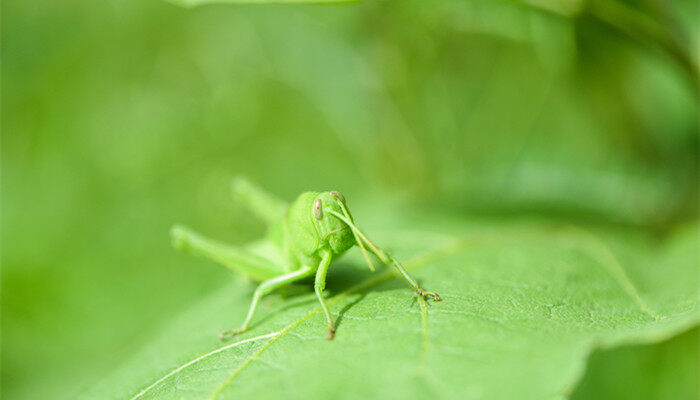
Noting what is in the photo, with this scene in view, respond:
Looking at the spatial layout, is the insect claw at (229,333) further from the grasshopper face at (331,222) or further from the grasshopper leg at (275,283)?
the grasshopper face at (331,222)

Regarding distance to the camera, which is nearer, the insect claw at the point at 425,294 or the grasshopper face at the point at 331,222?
the insect claw at the point at 425,294

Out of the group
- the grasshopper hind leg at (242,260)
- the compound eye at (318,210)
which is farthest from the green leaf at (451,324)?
the compound eye at (318,210)

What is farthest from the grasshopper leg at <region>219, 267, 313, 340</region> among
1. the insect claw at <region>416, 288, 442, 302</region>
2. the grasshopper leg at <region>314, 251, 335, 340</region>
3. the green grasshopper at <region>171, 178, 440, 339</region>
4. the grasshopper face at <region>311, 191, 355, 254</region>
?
the insect claw at <region>416, 288, 442, 302</region>

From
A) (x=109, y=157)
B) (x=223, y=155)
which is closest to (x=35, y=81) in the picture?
(x=109, y=157)

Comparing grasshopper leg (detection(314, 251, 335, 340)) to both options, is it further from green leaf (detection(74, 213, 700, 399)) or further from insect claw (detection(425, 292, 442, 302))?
insect claw (detection(425, 292, 442, 302))

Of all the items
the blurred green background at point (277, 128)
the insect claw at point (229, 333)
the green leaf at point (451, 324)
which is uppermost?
the blurred green background at point (277, 128)

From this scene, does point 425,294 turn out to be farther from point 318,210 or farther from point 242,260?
point 242,260

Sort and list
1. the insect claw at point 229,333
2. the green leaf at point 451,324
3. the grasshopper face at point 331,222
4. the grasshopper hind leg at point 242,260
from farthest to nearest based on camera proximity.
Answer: the grasshopper hind leg at point 242,260 → the grasshopper face at point 331,222 → the insect claw at point 229,333 → the green leaf at point 451,324
